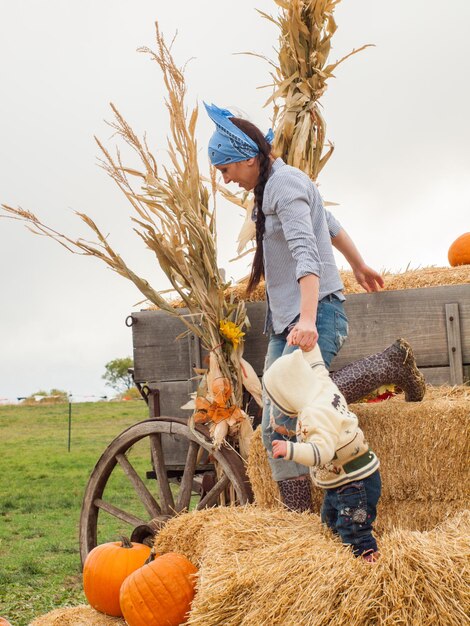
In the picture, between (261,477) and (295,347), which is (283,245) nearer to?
(295,347)

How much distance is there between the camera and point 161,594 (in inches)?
126

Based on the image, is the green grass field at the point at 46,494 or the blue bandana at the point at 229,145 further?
the green grass field at the point at 46,494

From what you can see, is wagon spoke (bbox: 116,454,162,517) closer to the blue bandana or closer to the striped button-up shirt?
the striped button-up shirt

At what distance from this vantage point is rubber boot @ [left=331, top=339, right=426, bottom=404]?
3.20 meters

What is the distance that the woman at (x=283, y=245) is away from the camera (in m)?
3.03

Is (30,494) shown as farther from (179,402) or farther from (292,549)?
(292,549)

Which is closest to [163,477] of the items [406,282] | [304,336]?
[406,282]

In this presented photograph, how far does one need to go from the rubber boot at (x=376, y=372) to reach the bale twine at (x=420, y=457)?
11cm

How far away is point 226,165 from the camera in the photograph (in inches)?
127

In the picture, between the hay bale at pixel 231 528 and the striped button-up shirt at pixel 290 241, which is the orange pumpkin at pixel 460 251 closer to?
the striped button-up shirt at pixel 290 241

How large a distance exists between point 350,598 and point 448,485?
1019mm

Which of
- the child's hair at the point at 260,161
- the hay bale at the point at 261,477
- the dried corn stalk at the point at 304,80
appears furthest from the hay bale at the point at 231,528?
the dried corn stalk at the point at 304,80

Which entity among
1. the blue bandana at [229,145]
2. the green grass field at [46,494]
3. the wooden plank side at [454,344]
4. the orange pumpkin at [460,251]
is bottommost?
the green grass field at [46,494]

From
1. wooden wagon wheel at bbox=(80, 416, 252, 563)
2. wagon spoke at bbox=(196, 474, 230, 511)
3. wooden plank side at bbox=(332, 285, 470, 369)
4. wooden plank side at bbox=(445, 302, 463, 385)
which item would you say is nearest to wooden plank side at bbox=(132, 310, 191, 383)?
wooden wagon wheel at bbox=(80, 416, 252, 563)
